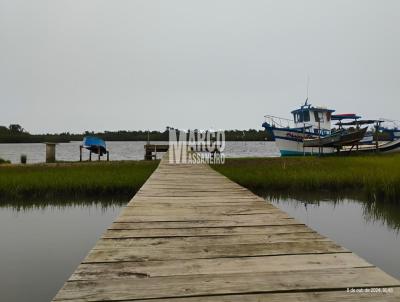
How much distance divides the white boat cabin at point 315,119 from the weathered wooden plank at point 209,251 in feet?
77.7

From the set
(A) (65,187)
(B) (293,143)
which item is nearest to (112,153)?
(B) (293,143)

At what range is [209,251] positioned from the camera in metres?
2.35

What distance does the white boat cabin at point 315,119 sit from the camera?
→ 82.0 ft

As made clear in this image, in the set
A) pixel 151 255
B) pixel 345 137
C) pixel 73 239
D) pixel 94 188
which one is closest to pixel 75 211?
pixel 94 188

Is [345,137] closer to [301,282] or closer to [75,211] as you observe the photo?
[75,211]

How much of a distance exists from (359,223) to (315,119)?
2022cm

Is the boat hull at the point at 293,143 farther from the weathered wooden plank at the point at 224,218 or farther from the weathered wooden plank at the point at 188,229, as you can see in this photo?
the weathered wooden plank at the point at 188,229

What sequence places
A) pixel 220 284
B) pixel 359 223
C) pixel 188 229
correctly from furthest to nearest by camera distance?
pixel 359 223
pixel 188 229
pixel 220 284

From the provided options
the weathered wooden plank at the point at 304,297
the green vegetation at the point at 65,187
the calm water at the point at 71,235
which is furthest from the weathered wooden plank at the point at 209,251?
the green vegetation at the point at 65,187

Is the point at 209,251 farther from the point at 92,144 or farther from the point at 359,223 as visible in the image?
the point at 92,144

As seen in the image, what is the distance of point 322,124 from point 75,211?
22248 mm

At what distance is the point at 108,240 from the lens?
261 cm

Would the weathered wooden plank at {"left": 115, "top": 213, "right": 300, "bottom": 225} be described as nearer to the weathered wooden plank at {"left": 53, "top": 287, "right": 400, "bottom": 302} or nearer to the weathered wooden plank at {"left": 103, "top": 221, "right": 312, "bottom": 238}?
the weathered wooden plank at {"left": 103, "top": 221, "right": 312, "bottom": 238}

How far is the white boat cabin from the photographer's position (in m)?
25.0
